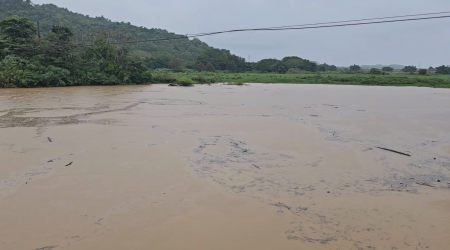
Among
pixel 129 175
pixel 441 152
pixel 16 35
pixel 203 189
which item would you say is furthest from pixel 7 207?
pixel 16 35

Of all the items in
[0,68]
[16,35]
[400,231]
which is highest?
[16,35]

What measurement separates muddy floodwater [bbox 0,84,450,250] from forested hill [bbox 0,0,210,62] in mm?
19738

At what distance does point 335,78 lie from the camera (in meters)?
36.2

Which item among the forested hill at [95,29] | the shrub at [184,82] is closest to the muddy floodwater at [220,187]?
the shrub at [184,82]

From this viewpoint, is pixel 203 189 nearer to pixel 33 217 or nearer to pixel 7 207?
pixel 33 217

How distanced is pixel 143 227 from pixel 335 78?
118 feet

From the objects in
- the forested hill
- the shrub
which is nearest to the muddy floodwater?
the shrub

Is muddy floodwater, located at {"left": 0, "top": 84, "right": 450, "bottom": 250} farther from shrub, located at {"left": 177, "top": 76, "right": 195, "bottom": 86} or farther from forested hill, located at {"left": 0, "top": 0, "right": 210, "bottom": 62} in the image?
forested hill, located at {"left": 0, "top": 0, "right": 210, "bottom": 62}

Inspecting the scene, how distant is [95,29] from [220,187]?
161ft

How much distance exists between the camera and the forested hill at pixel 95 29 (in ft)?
94.1

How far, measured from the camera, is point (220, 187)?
4.59 meters

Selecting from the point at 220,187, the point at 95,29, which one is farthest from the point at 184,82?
the point at 95,29

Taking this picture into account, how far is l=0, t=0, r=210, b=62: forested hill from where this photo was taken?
28.7m

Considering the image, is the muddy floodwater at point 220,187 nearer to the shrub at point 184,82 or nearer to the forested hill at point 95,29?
the shrub at point 184,82
